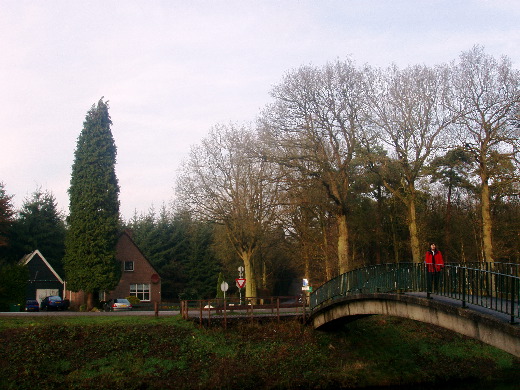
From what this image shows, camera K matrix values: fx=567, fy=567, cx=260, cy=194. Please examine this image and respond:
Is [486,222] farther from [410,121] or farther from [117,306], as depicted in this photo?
[117,306]

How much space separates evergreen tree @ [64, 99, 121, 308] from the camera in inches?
1565

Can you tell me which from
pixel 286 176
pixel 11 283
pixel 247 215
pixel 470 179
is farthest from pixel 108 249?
pixel 470 179

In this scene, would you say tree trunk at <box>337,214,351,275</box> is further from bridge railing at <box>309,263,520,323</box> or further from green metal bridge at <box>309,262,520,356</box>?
green metal bridge at <box>309,262,520,356</box>

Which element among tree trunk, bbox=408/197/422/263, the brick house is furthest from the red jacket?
the brick house

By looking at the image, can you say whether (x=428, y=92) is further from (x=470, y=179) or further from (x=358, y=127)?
(x=470, y=179)

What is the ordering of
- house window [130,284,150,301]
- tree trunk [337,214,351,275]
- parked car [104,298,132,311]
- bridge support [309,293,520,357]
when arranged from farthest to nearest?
house window [130,284,150,301], parked car [104,298,132,311], tree trunk [337,214,351,275], bridge support [309,293,520,357]

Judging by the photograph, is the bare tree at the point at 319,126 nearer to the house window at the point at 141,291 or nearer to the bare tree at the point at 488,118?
the bare tree at the point at 488,118

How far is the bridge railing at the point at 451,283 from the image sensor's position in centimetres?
1230

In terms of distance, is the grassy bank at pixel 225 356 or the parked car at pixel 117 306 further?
the parked car at pixel 117 306

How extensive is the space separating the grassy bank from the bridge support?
2.65 metres

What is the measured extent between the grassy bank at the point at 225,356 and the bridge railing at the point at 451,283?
2.93 meters

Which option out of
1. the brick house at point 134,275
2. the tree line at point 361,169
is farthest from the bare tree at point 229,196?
the brick house at point 134,275

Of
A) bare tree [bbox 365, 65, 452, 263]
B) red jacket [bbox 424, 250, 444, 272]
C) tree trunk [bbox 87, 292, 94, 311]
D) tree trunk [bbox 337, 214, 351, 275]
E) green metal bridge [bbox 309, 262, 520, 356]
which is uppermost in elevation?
bare tree [bbox 365, 65, 452, 263]

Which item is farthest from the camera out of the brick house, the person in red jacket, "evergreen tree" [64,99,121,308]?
the brick house
